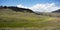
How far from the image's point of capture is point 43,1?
4352 mm

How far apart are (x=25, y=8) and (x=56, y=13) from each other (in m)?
0.86

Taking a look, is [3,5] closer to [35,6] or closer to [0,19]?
[0,19]

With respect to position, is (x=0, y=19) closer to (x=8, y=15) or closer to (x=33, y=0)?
(x=8, y=15)

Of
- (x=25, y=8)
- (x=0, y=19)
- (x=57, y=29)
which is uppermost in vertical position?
(x=25, y=8)

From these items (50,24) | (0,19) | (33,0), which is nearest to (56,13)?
(50,24)

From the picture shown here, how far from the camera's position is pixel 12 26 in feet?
13.4

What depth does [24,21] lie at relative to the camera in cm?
417

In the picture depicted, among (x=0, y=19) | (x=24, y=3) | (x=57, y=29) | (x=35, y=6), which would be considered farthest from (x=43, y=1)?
(x=0, y=19)

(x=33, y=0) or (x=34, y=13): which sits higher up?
(x=33, y=0)

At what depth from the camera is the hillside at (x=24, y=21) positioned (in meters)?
4.10

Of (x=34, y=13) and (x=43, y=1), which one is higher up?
(x=43, y=1)

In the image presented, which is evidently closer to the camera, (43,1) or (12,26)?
(12,26)

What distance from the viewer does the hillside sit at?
410cm

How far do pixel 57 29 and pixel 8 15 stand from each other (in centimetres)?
136
